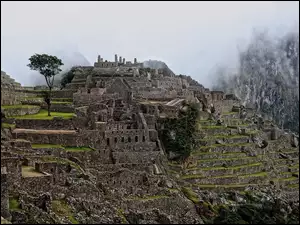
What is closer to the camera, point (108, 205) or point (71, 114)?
point (108, 205)

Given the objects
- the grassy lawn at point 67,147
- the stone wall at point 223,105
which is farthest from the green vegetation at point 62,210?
the stone wall at point 223,105

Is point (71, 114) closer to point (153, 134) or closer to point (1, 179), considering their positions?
point (153, 134)

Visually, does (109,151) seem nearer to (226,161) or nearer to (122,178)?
(122,178)

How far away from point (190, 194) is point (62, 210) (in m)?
15.4

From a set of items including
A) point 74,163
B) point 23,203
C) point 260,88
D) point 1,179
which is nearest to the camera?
point 1,179

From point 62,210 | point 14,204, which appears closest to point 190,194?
point 62,210

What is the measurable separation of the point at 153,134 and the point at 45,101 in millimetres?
11339

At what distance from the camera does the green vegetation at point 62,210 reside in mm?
33516

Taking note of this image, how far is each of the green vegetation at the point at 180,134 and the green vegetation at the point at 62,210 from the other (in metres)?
17.8

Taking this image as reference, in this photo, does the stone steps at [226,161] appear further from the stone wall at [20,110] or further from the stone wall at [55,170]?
the stone wall at [55,170]

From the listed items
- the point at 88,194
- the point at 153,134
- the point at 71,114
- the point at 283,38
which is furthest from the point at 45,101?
the point at 283,38

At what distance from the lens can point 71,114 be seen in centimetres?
5041

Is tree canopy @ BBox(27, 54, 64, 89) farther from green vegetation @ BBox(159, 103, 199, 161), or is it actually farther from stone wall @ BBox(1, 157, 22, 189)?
stone wall @ BBox(1, 157, 22, 189)

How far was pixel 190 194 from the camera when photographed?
4747 centimetres
